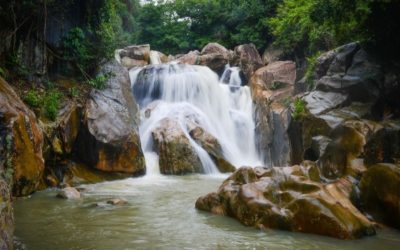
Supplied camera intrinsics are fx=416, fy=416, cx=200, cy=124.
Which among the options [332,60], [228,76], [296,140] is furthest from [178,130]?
[228,76]

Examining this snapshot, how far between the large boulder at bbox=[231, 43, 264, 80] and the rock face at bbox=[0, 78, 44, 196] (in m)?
14.9

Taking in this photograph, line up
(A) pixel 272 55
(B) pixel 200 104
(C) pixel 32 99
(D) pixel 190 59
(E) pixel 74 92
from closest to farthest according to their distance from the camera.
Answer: (C) pixel 32 99
(E) pixel 74 92
(B) pixel 200 104
(A) pixel 272 55
(D) pixel 190 59

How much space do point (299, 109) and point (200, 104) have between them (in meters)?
7.49

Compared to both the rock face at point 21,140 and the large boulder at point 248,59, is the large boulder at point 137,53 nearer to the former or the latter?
the large boulder at point 248,59

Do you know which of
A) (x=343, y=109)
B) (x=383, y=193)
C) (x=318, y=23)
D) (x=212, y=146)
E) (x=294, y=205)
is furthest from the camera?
(x=212, y=146)

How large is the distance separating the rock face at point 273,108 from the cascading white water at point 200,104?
579 mm

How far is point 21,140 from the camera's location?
892cm

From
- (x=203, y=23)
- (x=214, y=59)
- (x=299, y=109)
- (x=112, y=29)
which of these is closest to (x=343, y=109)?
(x=299, y=109)

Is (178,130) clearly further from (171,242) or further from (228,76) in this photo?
(171,242)

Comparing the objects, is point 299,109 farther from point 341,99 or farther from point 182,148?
point 182,148

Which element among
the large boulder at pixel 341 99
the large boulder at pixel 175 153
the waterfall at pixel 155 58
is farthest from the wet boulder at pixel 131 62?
the large boulder at pixel 341 99

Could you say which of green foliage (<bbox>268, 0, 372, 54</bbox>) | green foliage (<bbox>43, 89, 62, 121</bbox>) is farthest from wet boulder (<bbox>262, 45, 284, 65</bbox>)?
green foliage (<bbox>43, 89, 62, 121</bbox>)

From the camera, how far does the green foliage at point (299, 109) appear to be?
12.9m

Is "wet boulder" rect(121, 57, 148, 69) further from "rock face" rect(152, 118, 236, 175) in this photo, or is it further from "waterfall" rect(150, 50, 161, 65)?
"rock face" rect(152, 118, 236, 175)
